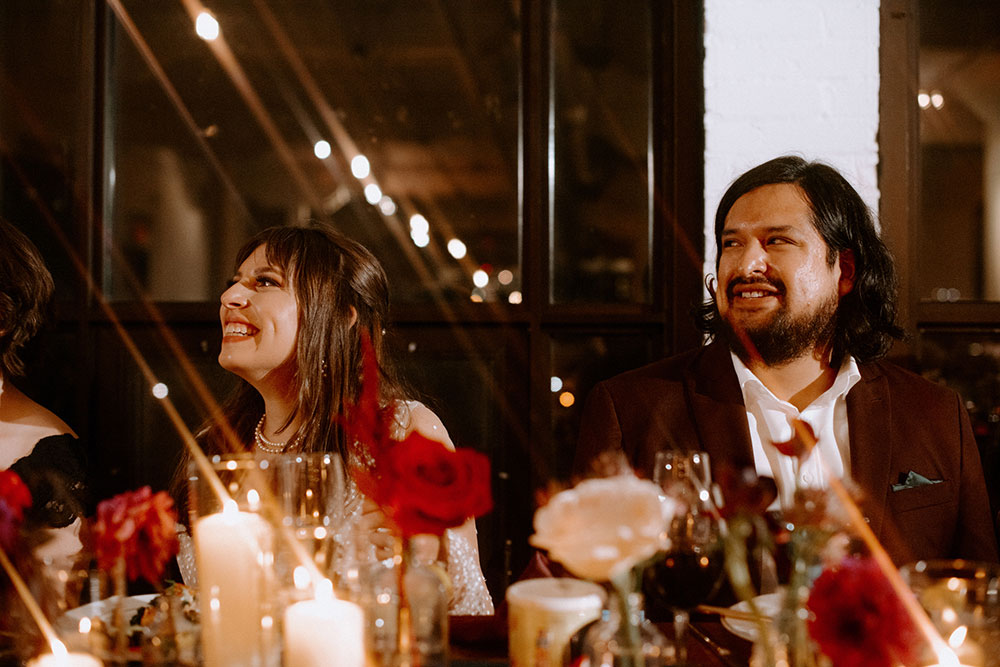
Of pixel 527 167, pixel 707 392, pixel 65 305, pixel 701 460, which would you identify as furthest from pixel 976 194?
pixel 65 305

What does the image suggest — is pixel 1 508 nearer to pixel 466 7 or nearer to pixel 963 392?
pixel 466 7

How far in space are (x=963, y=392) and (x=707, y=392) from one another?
928mm

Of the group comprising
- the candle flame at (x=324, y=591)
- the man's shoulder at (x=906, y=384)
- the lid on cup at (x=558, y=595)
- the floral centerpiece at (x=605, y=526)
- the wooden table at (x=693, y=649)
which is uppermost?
the man's shoulder at (x=906, y=384)

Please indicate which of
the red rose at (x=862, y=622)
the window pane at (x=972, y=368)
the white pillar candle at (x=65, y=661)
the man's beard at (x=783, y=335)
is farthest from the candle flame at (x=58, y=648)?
the window pane at (x=972, y=368)

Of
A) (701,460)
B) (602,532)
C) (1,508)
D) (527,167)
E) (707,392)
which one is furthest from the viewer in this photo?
(527,167)

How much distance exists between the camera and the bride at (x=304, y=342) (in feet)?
6.21

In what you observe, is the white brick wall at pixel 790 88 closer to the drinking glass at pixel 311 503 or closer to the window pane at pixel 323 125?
the window pane at pixel 323 125

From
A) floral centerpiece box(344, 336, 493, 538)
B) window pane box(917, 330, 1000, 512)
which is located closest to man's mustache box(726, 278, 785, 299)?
window pane box(917, 330, 1000, 512)

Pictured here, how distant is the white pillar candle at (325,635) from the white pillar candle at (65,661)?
22 cm

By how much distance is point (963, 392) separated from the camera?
235cm

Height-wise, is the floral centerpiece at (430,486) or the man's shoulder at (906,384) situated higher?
the man's shoulder at (906,384)

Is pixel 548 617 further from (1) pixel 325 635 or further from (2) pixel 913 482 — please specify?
(2) pixel 913 482

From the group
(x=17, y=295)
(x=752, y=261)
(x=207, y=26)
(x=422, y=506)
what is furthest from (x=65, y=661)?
(x=207, y=26)

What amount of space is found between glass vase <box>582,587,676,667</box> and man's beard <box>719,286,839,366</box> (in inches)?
51.0
